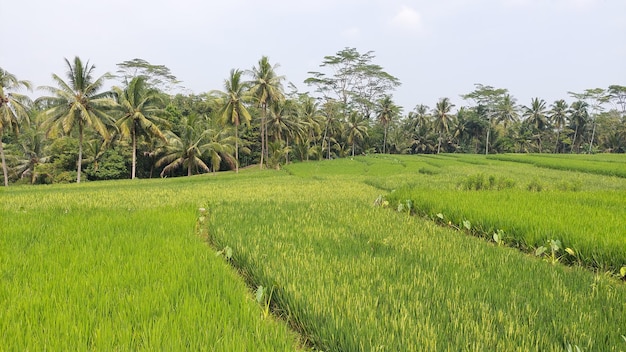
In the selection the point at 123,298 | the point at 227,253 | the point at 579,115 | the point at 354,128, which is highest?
the point at 579,115

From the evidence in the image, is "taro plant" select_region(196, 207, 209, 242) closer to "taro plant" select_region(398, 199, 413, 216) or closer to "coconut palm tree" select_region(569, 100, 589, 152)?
"taro plant" select_region(398, 199, 413, 216)

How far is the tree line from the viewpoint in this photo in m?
21.3

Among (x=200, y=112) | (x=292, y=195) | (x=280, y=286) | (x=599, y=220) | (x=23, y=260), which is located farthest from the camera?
(x=200, y=112)

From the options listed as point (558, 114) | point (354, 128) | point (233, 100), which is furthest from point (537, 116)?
point (233, 100)

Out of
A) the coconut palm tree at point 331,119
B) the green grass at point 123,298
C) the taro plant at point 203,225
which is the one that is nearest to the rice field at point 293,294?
the green grass at point 123,298

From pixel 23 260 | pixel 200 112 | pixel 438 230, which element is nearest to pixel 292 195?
pixel 438 230

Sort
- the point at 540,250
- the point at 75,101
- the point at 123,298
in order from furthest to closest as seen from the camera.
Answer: the point at 75,101 → the point at 540,250 → the point at 123,298

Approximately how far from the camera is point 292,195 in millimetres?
11172

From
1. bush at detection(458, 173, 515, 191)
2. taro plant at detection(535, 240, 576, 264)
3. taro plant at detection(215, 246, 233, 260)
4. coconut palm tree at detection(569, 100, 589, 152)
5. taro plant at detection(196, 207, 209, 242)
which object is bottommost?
taro plant at detection(196, 207, 209, 242)

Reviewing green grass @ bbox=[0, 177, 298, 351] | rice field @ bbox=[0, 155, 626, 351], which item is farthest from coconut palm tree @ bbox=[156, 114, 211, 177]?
green grass @ bbox=[0, 177, 298, 351]

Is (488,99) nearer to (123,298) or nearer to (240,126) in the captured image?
(240,126)

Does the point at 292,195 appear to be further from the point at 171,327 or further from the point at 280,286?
the point at 171,327

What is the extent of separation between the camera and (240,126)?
38188mm

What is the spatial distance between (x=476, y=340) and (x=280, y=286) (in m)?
1.49
